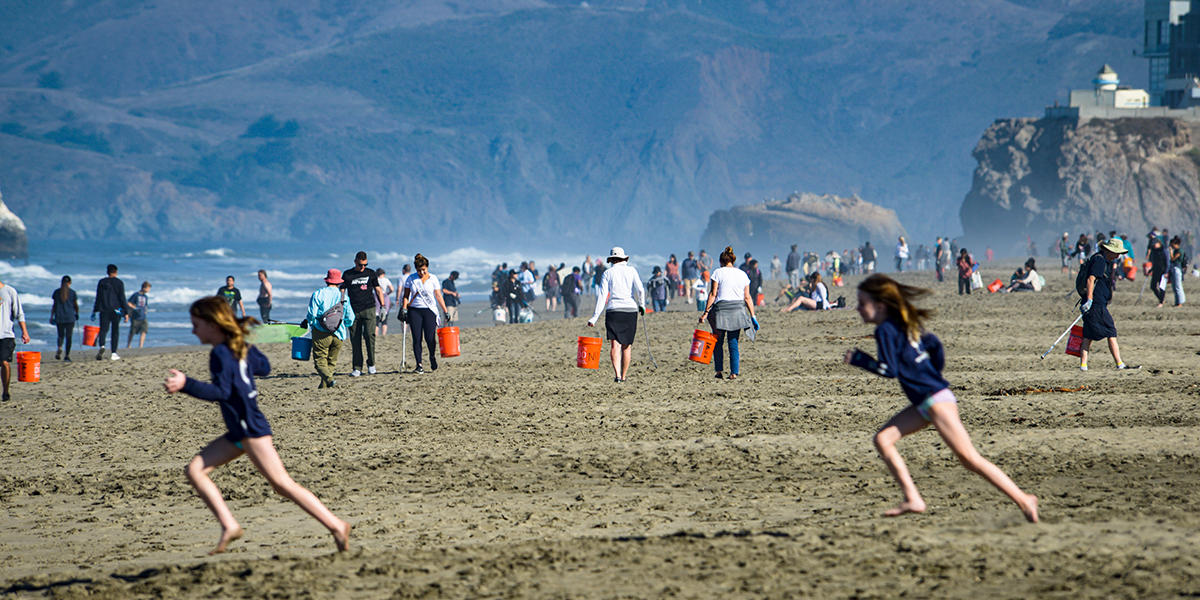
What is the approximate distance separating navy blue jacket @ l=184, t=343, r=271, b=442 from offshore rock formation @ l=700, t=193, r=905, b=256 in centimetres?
13703

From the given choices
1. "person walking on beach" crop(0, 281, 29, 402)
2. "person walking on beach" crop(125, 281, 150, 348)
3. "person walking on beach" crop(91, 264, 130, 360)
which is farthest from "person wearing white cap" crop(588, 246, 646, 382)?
"person walking on beach" crop(125, 281, 150, 348)

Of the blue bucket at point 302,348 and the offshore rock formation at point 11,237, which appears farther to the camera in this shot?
the offshore rock formation at point 11,237

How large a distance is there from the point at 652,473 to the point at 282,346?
14.1 m

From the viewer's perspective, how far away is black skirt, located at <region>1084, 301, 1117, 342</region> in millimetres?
13219

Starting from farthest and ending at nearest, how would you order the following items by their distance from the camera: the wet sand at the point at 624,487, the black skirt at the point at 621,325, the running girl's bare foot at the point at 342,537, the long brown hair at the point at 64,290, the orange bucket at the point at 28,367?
the long brown hair at the point at 64,290
the orange bucket at the point at 28,367
the black skirt at the point at 621,325
the running girl's bare foot at the point at 342,537
the wet sand at the point at 624,487

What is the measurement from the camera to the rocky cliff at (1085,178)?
79938 mm

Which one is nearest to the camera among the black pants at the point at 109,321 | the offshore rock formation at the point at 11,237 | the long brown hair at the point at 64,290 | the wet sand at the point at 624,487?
the wet sand at the point at 624,487

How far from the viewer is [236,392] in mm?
6227

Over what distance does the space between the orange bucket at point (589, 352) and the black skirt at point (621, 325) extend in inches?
57.2

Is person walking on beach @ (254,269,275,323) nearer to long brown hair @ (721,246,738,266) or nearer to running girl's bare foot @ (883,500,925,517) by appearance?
long brown hair @ (721,246,738,266)

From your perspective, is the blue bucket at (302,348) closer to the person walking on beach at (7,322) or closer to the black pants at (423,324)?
the black pants at (423,324)

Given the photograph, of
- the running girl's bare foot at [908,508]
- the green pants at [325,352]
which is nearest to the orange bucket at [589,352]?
the green pants at [325,352]

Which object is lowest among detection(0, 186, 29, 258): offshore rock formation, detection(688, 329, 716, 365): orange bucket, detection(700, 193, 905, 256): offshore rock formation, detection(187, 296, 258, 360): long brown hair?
detection(688, 329, 716, 365): orange bucket

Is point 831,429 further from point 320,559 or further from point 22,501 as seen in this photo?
point 22,501
